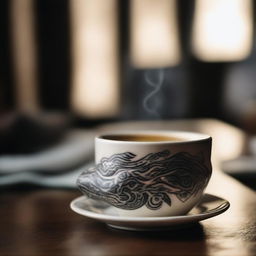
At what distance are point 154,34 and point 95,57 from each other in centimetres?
35

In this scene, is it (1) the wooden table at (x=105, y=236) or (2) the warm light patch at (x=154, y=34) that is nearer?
(1) the wooden table at (x=105, y=236)

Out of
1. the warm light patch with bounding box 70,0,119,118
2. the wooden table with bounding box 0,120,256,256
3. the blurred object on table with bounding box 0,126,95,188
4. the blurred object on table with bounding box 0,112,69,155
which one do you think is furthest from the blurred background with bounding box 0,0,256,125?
the wooden table with bounding box 0,120,256,256

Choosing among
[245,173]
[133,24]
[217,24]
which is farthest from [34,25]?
[245,173]

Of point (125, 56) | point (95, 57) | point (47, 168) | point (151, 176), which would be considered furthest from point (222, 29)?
point (151, 176)

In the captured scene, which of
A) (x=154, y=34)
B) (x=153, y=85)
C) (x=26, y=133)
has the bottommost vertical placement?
(x=153, y=85)

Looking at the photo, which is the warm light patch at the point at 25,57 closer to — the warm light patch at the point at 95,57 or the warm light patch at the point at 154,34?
the warm light patch at the point at 95,57

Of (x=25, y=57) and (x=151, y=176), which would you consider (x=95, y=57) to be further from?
(x=151, y=176)

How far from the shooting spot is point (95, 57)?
3129mm

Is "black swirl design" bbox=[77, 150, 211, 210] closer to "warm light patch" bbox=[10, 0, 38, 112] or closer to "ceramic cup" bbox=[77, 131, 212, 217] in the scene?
"ceramic cup" bbox=[77, 131, 212, 217]

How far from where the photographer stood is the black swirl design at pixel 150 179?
0.43 metres

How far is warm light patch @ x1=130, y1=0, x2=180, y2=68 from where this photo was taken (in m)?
3.07

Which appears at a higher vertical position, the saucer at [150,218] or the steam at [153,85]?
the saucer at [150,218]

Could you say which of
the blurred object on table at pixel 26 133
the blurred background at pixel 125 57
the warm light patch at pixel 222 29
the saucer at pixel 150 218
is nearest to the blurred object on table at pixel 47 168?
the blurred object on table at pixel 26 133

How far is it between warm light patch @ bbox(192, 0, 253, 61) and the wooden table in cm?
265
